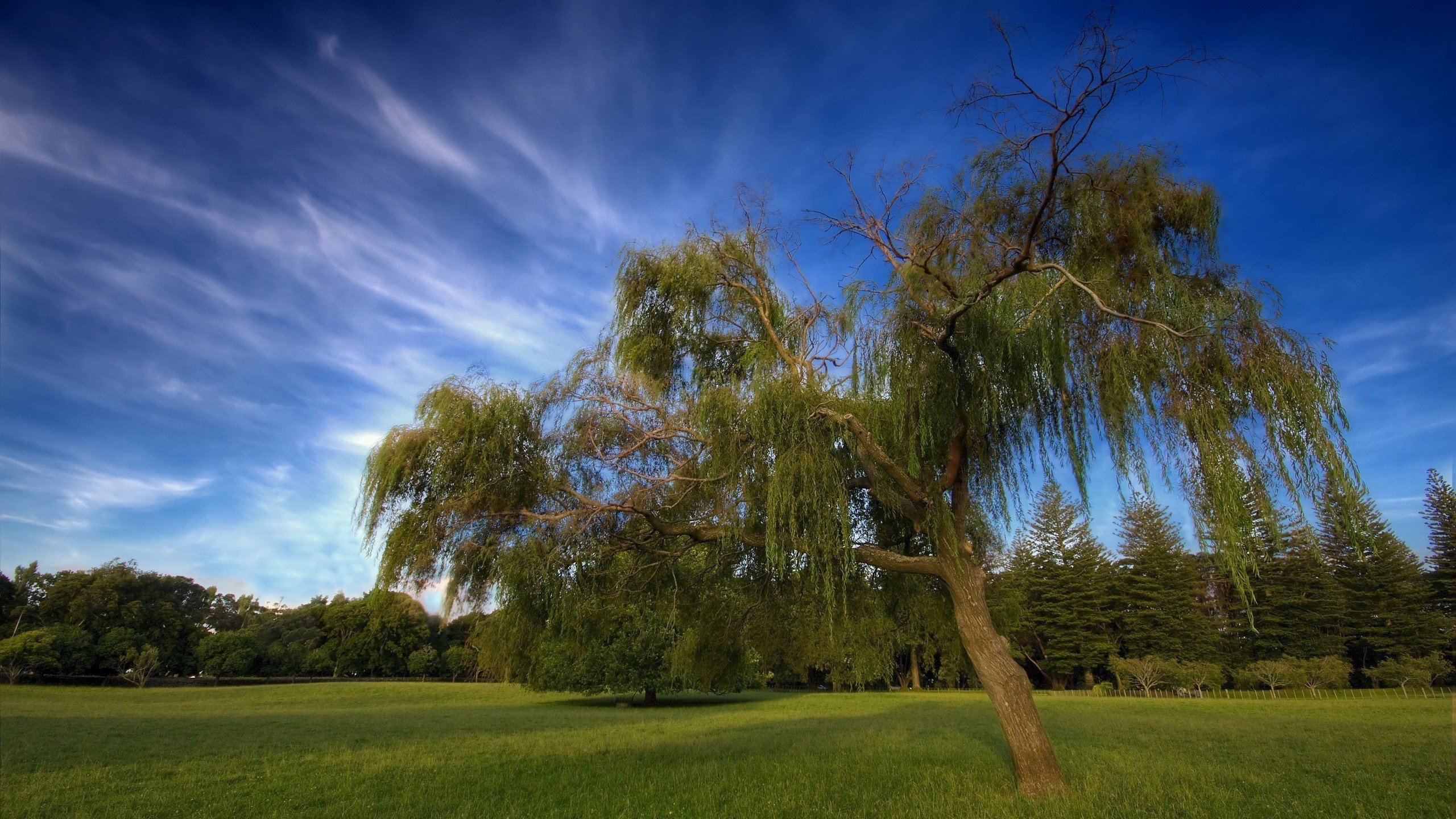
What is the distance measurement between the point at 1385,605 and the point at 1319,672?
9641 mm

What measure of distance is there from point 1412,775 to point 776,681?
58.5 metres

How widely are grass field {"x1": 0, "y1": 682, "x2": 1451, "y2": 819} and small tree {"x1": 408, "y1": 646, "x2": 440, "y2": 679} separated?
3886 centimetres

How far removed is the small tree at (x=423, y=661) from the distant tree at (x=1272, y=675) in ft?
213

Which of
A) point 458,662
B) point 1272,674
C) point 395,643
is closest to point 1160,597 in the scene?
point 1272,674

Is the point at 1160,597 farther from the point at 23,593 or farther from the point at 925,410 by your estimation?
the point at 23,593

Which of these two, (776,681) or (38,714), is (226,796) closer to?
(38,714)

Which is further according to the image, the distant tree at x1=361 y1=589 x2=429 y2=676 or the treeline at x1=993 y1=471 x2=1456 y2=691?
the distant tree at x1=361 y1=589 x2=429 y2=676

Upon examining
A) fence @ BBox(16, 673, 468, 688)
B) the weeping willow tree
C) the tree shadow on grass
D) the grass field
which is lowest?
the tree shadow on grass

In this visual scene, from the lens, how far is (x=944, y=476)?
7.71 metres

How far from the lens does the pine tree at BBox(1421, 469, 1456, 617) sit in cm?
3816

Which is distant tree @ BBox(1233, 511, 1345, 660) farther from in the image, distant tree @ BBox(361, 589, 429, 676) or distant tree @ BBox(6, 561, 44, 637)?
distant tree @ BBox(6, 561, 44, 637)

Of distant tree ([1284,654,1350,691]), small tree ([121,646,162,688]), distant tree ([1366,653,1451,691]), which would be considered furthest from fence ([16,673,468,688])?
distant tree ([1366,653,1451,691])

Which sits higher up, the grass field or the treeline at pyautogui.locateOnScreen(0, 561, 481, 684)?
the treeline at pyautogui.locateOnScreen(0, 561, 481, 684)

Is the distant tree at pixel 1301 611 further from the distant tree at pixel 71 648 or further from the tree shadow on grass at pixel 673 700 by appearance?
the distant tree at pixel 71 648
